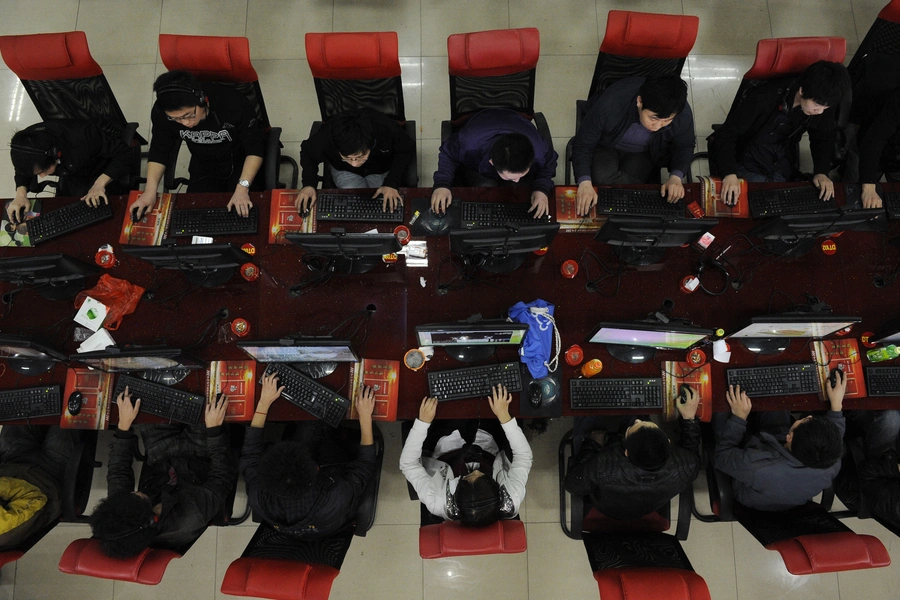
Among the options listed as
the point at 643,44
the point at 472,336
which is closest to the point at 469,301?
the point at 472,336

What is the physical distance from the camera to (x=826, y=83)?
2.44 m

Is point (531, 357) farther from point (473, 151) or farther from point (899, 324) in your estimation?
point (899, 324)

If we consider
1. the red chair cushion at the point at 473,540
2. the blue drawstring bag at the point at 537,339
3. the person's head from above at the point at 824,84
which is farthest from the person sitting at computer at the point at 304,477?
the person's head from above at the point at 824,84

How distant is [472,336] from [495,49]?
4.80 feet

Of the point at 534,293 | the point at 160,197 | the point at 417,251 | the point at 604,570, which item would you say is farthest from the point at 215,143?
the point at 604,570

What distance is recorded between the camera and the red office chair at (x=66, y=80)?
260cm

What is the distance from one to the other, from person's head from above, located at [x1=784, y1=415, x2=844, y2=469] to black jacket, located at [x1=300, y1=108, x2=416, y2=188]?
2.21 meters

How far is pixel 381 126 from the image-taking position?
8.89ft

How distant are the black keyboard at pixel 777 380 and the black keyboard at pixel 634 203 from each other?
2.75 feet

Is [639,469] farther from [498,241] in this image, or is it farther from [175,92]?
[175,92]

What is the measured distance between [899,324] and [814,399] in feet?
1.55

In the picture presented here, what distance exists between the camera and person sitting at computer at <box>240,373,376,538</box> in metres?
2.09

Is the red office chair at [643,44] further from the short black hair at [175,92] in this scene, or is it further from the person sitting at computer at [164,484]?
the person sitting at computer at [164,484]

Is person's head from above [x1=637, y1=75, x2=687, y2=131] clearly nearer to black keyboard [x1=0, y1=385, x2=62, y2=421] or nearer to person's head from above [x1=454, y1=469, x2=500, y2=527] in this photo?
person's head from above [x1=454, y1=469, x2=500, y2=527]
